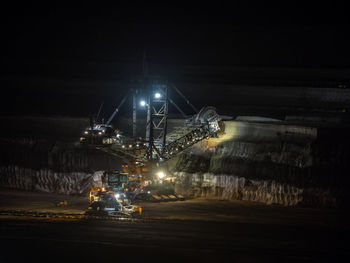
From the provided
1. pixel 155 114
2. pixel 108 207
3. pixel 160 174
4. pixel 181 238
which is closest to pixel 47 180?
pixel 160 174

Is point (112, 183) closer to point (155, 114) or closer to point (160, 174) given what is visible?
point (160, 174)

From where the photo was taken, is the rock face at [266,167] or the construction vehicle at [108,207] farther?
the rock face at [266,167]

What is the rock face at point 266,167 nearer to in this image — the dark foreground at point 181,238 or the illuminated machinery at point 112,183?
the dark foreground at point 181,238

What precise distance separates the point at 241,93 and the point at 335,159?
11176mm

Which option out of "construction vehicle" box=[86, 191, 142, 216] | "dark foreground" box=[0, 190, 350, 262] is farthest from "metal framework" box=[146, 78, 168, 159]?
"dark foreground" box=[0, 190, 350, 262]

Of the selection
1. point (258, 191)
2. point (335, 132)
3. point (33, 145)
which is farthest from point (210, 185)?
point (33, 145)

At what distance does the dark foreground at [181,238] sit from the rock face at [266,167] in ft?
13.5

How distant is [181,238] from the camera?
13.9 metres

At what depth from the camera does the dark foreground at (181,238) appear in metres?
11.8

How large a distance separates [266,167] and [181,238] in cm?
1359

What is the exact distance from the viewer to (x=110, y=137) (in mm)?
25031

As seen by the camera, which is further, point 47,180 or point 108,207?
point 47,180

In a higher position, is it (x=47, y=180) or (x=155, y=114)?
(x=155, y=114)

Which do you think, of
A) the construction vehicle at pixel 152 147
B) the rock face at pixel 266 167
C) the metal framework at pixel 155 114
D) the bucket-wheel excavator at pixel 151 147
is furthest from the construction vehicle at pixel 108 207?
the rock face at pixel 266 167
